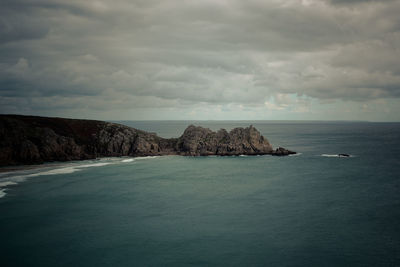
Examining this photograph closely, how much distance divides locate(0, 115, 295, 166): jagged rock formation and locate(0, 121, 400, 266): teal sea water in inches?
871

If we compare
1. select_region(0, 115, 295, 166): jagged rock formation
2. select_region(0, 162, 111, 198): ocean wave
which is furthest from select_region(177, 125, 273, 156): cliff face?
select_region(0, 162, 111, 198): ocean wave

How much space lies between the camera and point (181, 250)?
3638 centimetres

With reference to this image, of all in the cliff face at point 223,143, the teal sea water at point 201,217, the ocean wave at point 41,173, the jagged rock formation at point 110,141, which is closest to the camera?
the teal sea water at point 201,217

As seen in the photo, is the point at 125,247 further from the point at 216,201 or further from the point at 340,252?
the point at 340,252

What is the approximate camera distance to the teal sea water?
34844mm

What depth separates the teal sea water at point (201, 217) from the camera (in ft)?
114

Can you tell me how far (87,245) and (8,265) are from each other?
8.79 meters

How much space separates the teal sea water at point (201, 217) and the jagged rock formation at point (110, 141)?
22.1 m

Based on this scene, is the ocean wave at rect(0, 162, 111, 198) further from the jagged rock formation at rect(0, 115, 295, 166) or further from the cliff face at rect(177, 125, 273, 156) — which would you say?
the cliff face at rect(177, 125, 273, 156)

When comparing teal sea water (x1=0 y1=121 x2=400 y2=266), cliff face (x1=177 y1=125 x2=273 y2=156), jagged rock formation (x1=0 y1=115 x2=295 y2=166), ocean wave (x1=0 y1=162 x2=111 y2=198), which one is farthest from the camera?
cliff face (x1=177 y1=125 x2=273 y2=156)

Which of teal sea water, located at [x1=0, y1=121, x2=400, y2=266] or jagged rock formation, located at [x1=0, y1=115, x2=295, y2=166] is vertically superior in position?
jagged rock formation, located at [x1=0, y1=115, x2=295, y2=166]

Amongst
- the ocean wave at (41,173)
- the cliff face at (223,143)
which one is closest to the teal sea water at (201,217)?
the ocean wave at (41,173)

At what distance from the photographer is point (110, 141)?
120m

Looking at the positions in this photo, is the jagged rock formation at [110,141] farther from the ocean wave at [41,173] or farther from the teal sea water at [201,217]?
the teal sea water at [201,217]
